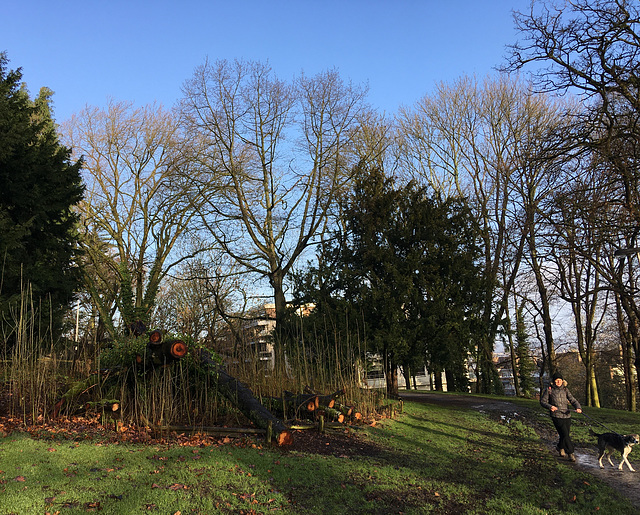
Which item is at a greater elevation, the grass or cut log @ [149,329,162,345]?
cut log @ [149,329,162,345]

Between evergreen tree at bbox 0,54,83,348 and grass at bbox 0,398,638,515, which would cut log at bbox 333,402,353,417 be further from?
evergreen tree at bbox 0,54,83,348

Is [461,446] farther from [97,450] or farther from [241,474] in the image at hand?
[97,450]

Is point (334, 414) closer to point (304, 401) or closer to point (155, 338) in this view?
point (304, 401)

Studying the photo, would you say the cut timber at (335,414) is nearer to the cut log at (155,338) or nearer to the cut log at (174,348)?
the cut log at (174,348)

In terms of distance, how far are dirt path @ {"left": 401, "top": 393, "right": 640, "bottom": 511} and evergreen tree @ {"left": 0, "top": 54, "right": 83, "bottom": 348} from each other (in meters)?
11.7

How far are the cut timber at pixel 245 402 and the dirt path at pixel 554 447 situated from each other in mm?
4641

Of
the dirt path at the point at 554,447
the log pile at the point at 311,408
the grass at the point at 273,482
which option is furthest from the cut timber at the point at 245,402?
the dirt path at the point at 554,447

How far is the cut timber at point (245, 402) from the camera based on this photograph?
7.86 meters

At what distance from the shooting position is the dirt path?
22.3 ft

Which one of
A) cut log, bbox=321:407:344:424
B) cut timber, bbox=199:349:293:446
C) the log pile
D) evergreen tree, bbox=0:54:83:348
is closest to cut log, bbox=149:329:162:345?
cut timber, bbox=199:349:293:446

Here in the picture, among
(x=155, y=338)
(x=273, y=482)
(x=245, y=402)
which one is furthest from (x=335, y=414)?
(x=273, y=482)

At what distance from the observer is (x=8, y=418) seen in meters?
7.79

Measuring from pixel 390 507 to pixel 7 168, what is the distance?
13.1 metres

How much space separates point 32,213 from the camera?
1421cm
